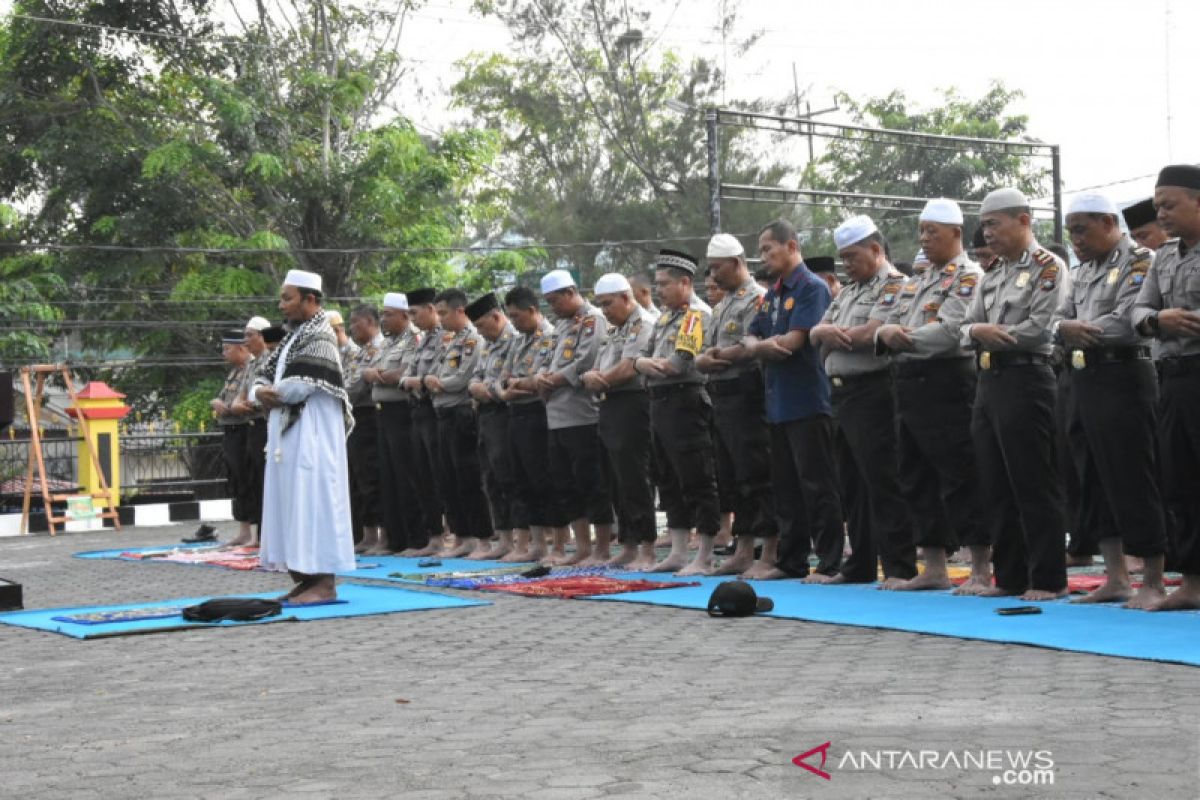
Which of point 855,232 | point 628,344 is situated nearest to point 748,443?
point 628,344

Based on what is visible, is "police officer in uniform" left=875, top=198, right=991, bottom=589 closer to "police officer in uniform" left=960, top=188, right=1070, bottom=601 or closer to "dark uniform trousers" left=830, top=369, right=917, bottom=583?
"dark uniform trousers" left=830, top=369, right=917, bottom=583

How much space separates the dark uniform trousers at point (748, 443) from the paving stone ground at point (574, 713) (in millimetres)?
2124

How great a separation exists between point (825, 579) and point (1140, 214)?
8.86 feet

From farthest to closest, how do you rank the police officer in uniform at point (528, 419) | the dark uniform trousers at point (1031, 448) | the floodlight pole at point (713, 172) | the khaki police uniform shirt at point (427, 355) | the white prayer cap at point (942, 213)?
1. the floodlight pole at point (713, 172)
2. the khaki police uniform shirt at point (427, 355)
3. the police officer in uniform at point (528, 419)
4. the white prayer cap at point (942, 213)
5. the dark uniform trousers at point (1031, 448)

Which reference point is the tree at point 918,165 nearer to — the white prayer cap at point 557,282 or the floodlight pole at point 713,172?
the floodlight pole at point 713,172

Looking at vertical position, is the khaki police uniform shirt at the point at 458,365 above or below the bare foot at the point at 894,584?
above

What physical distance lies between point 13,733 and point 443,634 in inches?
102

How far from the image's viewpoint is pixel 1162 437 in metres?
7.00

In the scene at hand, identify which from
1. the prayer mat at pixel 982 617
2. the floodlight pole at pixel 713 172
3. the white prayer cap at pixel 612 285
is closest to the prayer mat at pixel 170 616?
the prayer mat at pixel 982 617

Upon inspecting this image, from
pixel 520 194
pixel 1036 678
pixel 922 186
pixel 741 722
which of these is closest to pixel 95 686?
pixel 741 722

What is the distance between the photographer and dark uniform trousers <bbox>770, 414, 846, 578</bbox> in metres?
9.24

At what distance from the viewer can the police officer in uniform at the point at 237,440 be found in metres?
14.0

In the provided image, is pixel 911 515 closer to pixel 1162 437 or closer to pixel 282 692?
pixel 1162 437

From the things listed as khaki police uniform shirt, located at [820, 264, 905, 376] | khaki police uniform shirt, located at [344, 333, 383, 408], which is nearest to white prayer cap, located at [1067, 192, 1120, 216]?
khaki police uniform shirt, located at [820, 264, 905, 376]
